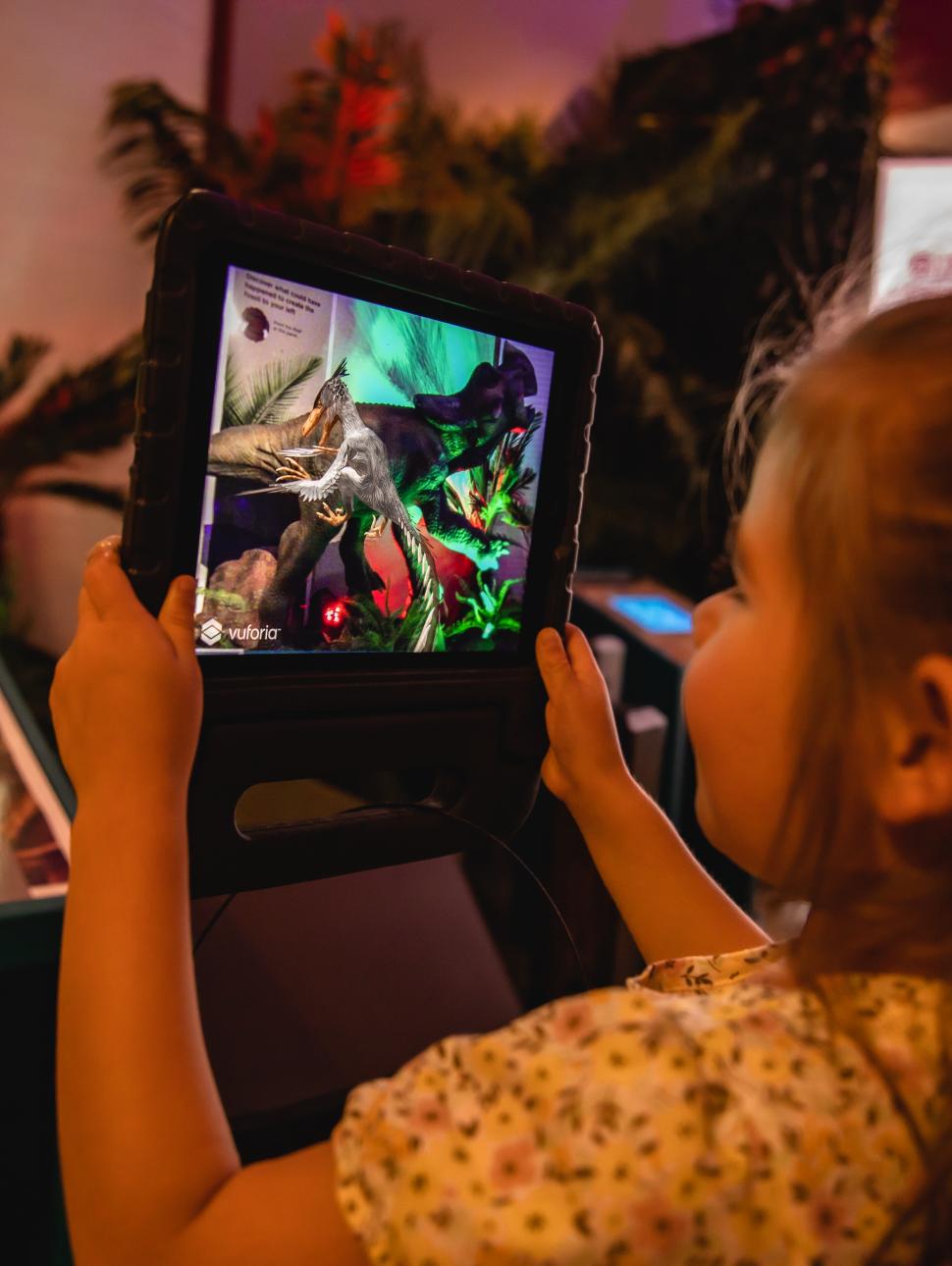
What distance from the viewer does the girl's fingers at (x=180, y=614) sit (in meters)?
0.48

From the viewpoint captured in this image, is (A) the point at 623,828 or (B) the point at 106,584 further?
(A) the point at 623,828

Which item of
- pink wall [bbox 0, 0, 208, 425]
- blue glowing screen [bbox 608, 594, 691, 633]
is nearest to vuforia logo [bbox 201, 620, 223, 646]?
blue glowing screen [bbox 608, 594, 691, 633]

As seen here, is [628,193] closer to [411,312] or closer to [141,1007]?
[411,312]

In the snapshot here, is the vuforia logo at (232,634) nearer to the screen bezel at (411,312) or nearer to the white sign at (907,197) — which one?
the screen bezel at (411,312)

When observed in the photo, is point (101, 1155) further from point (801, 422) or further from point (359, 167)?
point (359, 167)

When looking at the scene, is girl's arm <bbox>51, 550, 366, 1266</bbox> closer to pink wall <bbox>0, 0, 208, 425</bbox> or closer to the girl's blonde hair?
the girl's blonde hair

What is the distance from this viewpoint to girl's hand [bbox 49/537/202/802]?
1.51 ft

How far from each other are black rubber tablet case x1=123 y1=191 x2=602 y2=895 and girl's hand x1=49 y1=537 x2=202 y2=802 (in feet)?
0.05

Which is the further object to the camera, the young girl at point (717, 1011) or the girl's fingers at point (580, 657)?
the girl's fingers at point (580, 657)

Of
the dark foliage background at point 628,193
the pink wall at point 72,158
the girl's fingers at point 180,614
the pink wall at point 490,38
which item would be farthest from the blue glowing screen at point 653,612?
the pink wall at point 72,158

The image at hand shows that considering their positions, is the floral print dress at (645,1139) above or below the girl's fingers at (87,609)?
below

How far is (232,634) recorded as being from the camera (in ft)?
1.69

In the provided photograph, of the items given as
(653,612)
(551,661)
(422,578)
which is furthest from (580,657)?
(653,612)

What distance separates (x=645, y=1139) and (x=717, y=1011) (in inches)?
3.0
